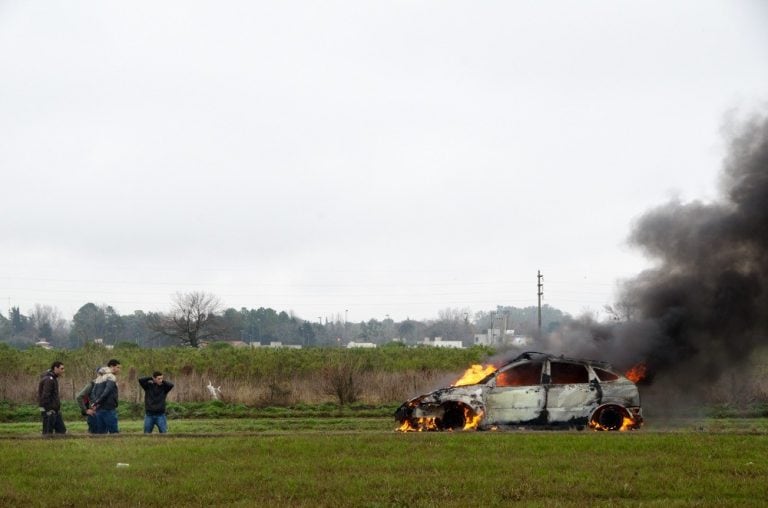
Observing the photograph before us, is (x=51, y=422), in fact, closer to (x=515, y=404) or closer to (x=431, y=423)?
(x=431, y=423)

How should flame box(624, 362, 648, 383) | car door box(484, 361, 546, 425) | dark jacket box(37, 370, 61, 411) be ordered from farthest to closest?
flame box(624, 362, 648, 383) < car door box(484, 361, 546, 425) < dark jacket box(37, 370, 61, 411)

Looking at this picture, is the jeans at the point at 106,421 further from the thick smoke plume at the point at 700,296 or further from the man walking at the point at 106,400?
the thick smoke plume at the point at 700,296

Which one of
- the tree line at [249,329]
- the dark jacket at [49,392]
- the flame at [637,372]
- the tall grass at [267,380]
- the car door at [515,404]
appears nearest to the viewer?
the dark jacket at [49,392]

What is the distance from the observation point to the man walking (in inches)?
677

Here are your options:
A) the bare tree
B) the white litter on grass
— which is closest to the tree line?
the bare tree

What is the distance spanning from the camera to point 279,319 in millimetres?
136625

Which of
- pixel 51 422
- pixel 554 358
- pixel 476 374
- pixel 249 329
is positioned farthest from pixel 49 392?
pixel 249 329

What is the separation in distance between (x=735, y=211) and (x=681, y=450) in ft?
36.4

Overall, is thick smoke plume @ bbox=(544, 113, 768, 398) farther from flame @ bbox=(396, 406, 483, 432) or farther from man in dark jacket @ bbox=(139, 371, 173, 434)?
man in dark jacket @ bbox=(139, 371, 173, 434)

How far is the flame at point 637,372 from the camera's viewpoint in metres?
20.5

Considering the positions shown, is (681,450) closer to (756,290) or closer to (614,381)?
(614,381)

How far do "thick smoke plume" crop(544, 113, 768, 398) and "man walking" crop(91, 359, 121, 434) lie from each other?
1008 centimetres

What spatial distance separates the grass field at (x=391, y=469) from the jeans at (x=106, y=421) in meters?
1.22

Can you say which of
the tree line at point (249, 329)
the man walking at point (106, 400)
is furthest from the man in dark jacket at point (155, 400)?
the tree line at point (249, 329)
